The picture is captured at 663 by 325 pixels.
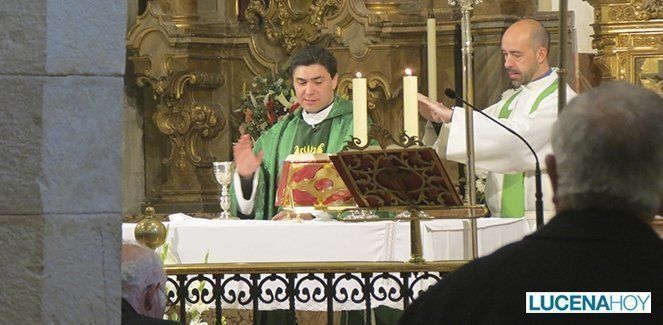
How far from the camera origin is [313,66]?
9180 mm

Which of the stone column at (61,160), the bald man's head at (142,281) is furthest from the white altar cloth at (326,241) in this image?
the stone column at (61,160)

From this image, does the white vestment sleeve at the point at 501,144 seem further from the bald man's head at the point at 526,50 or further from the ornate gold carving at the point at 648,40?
the ornate gold carving at the point at 648,40

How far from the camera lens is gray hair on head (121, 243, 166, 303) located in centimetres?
471

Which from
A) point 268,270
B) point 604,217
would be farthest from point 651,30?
point 604,217

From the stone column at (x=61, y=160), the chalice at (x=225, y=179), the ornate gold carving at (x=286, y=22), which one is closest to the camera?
the stone column at (x=61, y=160)

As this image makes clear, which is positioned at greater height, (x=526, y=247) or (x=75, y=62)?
(x=75, y=62)

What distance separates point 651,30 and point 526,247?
8.13 meters

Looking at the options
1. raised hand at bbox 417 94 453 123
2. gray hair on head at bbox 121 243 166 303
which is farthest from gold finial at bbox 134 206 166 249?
raised hand at bbox 417 94 453 123

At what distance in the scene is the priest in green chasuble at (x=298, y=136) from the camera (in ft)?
30.3

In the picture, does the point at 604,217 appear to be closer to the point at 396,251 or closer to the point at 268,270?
the point at 268,270

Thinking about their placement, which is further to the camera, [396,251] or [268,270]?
[396,251]

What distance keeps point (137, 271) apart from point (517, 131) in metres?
4.39

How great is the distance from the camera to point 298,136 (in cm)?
963

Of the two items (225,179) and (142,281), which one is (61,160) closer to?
(142,281)
